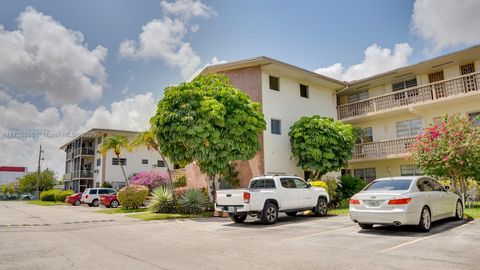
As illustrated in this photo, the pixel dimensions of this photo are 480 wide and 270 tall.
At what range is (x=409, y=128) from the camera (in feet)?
75.9

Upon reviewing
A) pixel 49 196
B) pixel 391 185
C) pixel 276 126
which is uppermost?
pixel 276 126

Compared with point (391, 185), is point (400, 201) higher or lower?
lower

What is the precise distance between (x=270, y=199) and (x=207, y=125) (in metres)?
5.16

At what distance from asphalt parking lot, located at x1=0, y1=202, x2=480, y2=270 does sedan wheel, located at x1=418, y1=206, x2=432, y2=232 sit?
0.25 metres

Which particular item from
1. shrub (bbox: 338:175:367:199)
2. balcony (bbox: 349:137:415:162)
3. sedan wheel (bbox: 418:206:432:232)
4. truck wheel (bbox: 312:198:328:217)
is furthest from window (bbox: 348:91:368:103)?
sedan wheel (bbox: 418:206:432:232)

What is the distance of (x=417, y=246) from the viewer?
750 cm

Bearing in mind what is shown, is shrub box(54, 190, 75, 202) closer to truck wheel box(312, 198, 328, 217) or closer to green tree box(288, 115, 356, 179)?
green tree box(288, 115, 356, 179)

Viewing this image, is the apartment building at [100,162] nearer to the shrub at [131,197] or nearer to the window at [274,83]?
the shrub at [131,197]

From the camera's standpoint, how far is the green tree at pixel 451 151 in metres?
14.3

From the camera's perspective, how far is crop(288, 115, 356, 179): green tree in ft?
67.3

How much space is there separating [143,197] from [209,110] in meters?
11.0

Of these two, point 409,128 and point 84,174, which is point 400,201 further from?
point 84,174

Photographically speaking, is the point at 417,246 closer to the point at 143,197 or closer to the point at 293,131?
the point at 293,131

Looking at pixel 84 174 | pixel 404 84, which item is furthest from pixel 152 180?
pixel 404 84
